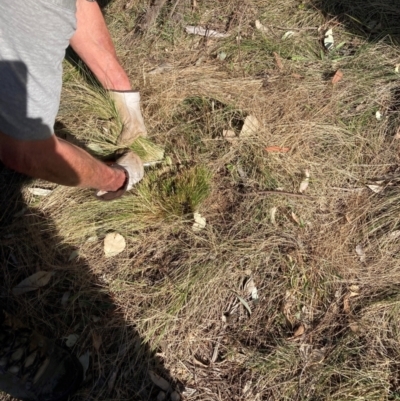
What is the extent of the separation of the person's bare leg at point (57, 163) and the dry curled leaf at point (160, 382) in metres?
0.88

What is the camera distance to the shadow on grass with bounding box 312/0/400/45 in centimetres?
303

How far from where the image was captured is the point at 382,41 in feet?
9.70

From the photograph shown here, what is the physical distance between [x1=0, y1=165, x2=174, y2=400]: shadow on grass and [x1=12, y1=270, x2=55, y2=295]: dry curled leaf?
21 millimetres

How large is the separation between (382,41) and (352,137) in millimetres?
736

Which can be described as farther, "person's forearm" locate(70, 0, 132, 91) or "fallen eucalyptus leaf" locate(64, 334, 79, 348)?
"person's forearm" locate(70, 0, 132, 91)

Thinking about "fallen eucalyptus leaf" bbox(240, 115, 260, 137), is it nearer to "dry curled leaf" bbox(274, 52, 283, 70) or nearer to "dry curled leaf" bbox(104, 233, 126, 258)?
"dry curled leaf" bbox(274, 52, 283, 70)

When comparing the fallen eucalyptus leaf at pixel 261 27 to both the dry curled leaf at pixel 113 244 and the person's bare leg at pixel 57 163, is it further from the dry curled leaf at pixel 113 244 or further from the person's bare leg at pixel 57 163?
the dry curled leaf at pixel 113 244

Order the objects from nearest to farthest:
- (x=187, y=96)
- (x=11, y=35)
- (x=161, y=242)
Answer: (x=11, y=35), (x=161, y=242), (x=187, y=96)

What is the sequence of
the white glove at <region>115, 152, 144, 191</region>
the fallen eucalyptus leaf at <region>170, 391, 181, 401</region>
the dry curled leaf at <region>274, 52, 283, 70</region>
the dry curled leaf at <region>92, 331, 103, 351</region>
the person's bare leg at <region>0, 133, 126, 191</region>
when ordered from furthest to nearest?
the dry curled leaf at <region>274, 52, 283, 70</region> → the white glove at <region>115, 152, 144, 191</region> → the dry curled leaf at <region>92, 331, 103, 351</region> → the fallen eucalyptus leaf at <region>170, 391, 181, 401</region> → the person's bare leg at <region>0, 133, 126, 191</region>

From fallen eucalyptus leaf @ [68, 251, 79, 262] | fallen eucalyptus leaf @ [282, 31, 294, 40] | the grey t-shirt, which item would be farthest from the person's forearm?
fallen eucalyptus leaf @ [282, 31, 294, 40]

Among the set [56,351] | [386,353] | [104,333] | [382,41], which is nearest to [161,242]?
[104,333]

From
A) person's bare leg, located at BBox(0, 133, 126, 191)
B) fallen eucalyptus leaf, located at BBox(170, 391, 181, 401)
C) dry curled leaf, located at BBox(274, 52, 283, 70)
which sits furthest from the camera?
dry curled leaf, located at BBox(274, 52, 283, 70)

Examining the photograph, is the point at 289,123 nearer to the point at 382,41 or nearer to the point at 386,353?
the point at 382,41

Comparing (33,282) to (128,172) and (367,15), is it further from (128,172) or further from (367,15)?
(367,15)
